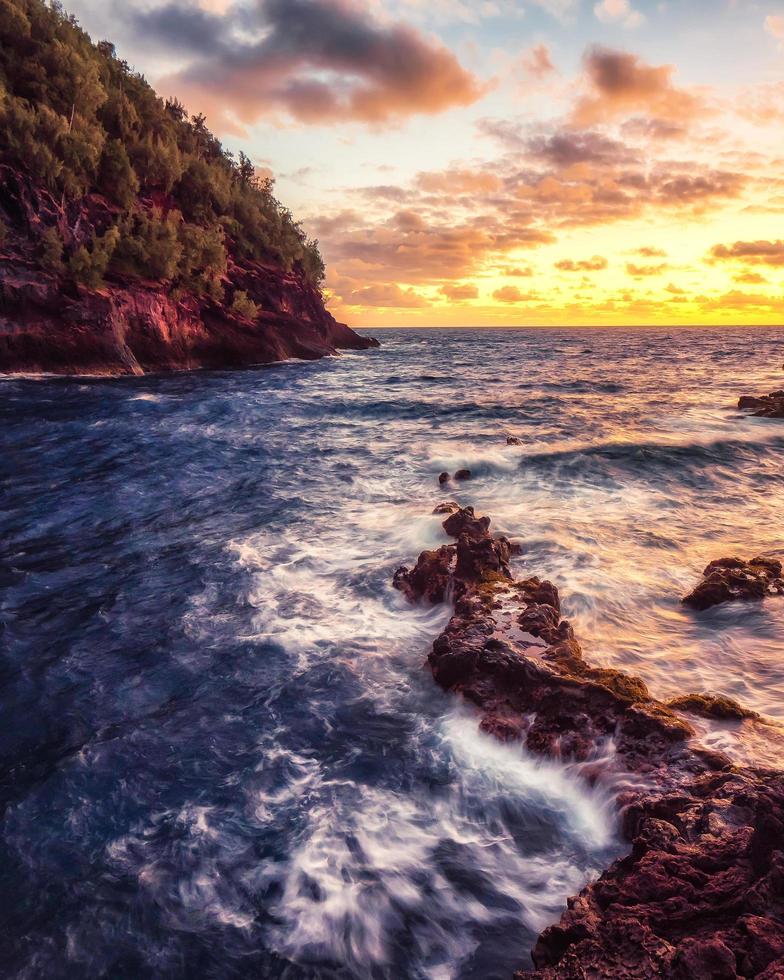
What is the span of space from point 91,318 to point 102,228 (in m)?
6.44

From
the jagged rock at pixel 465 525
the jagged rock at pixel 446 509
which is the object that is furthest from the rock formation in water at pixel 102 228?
the jagged rock at pixel 465 525

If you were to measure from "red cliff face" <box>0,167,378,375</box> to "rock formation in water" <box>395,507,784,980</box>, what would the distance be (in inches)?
930

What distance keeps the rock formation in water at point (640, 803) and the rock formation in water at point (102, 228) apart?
24.1 metres

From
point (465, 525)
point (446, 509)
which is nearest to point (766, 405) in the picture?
point (446, 509)

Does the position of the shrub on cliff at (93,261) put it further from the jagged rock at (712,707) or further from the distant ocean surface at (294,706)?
the jagged rock at (712,707)

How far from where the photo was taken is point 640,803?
157 inches

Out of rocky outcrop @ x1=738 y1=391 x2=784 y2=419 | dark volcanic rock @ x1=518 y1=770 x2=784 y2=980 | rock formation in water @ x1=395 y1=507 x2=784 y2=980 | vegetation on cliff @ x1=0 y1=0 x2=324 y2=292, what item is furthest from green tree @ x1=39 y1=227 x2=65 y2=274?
rocky outcrop @ x1=738 y1=391 x2=784 y2=419

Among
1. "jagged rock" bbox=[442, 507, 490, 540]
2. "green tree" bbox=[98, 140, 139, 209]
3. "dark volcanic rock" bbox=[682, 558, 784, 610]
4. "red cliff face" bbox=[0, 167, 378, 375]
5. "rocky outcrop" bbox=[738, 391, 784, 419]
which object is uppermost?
"green tree" bbox=[98, 140, 139, 209]

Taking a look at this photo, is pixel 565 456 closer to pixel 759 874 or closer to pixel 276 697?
pixel 276 697

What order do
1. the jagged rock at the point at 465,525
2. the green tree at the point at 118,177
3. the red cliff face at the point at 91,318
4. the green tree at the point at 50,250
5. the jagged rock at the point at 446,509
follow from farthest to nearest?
the green tree at the point at 118,177
the green tree at the point at 50,250
the red cliff face at the point at 91,318
the jagged rock at the point at 446,509
the jagged rock at the point at 465,525

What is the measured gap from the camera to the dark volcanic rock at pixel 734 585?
741cm

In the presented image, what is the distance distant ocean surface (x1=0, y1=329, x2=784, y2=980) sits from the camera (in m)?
3.57

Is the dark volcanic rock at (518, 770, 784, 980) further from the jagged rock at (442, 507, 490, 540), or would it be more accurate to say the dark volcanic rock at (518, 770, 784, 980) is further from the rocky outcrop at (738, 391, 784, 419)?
the rocky outcrop at (738, 391, 784, 419)

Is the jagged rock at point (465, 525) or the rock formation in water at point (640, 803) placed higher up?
the jagged rock at point (465, 525)
